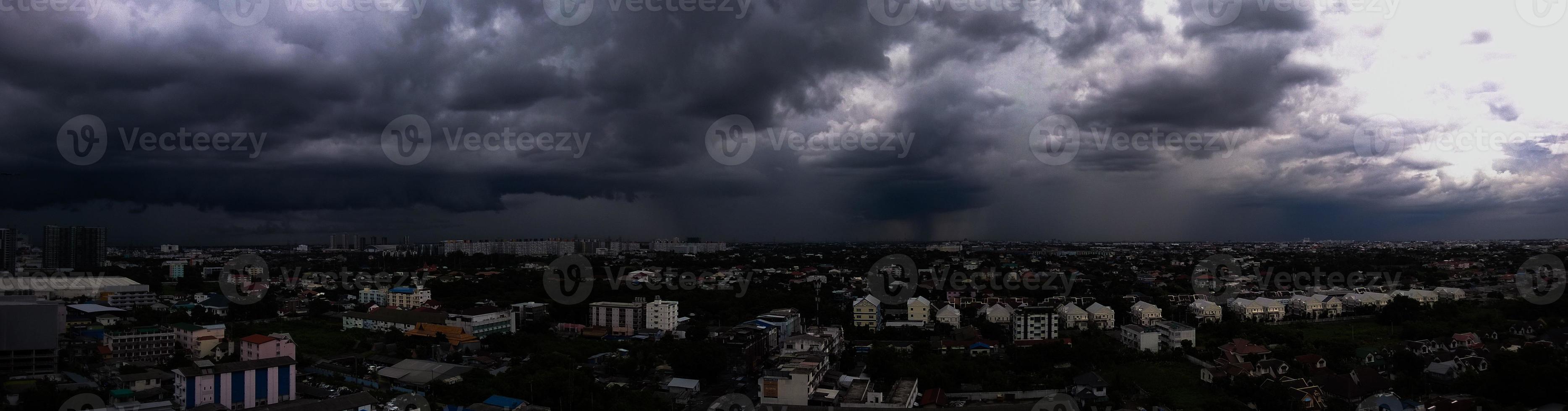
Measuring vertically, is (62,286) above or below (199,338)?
above

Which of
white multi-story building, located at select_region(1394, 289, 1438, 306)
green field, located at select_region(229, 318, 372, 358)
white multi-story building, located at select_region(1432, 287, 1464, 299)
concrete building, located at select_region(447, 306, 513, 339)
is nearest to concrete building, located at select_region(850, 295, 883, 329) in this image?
concrete building, located at select_region(447, 306, 513, 339)

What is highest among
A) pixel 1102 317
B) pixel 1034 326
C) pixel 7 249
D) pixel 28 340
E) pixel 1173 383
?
pixel 7 249

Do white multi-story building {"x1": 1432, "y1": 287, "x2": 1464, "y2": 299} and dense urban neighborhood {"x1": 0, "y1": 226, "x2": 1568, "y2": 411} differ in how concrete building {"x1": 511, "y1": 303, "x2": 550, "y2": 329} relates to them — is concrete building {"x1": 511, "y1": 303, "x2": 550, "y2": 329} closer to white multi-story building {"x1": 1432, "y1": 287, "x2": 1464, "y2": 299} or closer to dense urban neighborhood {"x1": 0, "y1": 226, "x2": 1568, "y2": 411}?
dense urban neighborhood {"x1": 0, "y1": 226, "x2": 1568, "y2": 411}

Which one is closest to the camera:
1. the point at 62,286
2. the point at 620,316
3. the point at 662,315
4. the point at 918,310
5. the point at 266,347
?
the point at 266,347

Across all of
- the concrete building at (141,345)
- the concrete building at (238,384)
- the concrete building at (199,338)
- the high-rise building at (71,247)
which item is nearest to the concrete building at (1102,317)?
the concrete building at (238,384)

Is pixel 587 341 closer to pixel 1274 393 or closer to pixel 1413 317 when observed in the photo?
pixel 1274 393

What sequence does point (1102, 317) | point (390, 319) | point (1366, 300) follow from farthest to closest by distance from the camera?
point (1366, 300) → point (1102, 317) → point (390, 319)

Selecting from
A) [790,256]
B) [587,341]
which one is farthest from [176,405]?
[790,256]

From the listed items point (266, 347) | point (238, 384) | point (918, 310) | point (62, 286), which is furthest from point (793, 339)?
point (62, 286)

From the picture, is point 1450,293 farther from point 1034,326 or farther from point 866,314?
point 866,314
